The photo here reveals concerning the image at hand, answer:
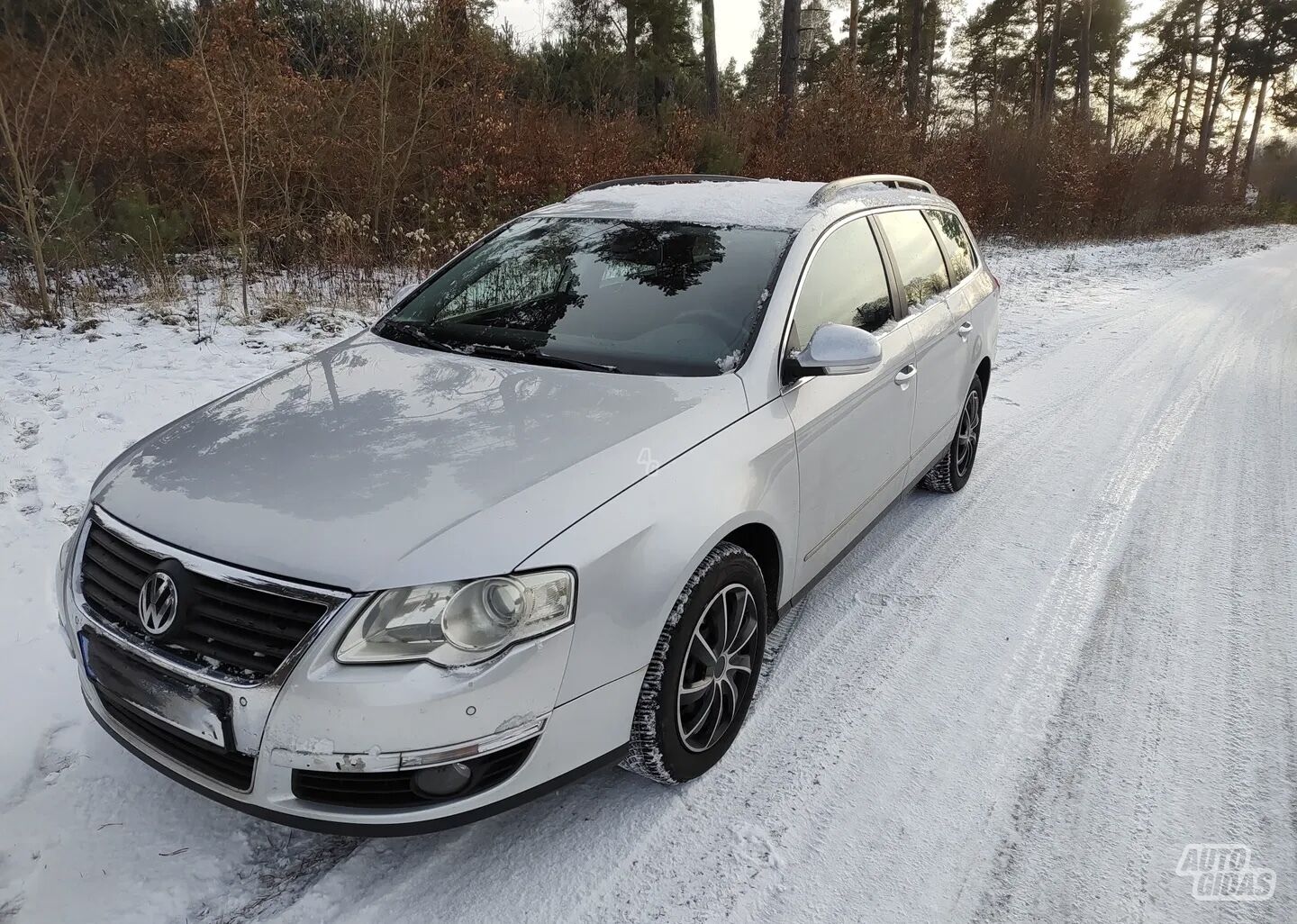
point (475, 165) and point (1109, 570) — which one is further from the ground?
point (475, 165)

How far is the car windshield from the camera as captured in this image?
2.96 meters

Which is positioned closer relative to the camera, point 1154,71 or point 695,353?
point 695,353

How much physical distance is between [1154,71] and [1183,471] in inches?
1886

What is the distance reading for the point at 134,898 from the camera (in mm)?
2135

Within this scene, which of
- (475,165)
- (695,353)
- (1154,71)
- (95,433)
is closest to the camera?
(695,353)

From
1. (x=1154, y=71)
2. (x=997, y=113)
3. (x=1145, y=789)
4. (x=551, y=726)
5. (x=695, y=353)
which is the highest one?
(x=1154, y=71)

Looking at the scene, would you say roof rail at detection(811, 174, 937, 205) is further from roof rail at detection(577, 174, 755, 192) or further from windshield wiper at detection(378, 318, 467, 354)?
windshield wiper at detection(378, 318, 467, 354)

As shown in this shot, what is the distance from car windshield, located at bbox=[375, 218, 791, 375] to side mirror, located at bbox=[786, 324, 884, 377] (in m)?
0.20

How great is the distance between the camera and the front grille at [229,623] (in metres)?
1.94

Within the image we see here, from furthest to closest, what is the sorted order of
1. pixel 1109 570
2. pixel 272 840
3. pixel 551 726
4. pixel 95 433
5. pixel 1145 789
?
pixel 95 433, pixel 1109 570, pixel 1145 789, pixel 272 840, pixel 551 726

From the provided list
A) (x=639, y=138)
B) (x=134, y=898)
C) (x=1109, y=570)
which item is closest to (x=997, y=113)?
(x=639, y=138)

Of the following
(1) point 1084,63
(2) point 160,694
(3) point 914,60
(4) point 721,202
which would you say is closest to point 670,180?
(4) point 721,202

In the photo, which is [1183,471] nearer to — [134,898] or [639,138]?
[134,898]

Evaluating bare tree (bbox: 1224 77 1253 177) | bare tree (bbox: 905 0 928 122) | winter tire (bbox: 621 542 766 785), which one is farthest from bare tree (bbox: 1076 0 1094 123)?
winter tire (bbox: 621 542 766 785)
